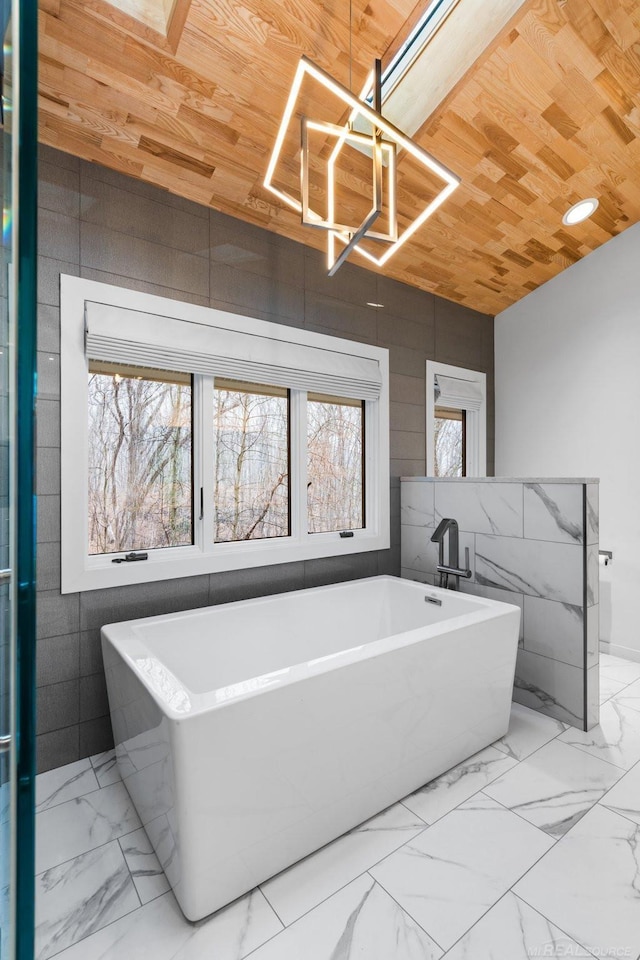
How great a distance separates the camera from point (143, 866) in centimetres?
151

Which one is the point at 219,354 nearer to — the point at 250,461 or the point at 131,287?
the point at 131,287

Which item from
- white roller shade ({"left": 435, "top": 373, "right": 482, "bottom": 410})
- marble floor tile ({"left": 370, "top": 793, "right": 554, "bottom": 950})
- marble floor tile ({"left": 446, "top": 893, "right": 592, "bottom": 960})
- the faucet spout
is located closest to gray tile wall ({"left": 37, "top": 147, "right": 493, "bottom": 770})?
the faucet spout

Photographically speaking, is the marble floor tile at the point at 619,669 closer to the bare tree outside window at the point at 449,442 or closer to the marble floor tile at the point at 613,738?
the marble floor tile at the point at 613,738

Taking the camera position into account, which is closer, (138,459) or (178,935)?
(178,935)

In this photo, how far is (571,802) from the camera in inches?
70.1

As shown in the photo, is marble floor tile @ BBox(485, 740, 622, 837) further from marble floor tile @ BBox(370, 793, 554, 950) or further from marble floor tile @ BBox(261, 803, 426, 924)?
marble floor tile @ BBox(261, 803, 426, 924)

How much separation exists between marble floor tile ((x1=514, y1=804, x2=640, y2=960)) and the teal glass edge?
4.67 ft

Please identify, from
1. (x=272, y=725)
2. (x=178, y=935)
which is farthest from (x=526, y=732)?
(x=178, y=935)

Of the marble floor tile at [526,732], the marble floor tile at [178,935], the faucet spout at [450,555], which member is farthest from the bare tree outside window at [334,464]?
the marble floor tile at [178,935]

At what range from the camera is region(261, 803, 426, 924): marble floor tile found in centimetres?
137

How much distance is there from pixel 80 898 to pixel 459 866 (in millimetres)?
1153

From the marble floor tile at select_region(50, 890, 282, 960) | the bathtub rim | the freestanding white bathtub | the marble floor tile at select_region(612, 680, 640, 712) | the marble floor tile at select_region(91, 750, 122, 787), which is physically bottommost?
the marble floor tile at select_region(91, 750, 122, 787)

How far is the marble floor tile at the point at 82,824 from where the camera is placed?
157cm

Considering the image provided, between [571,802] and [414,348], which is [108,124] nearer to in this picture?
[414,348]
